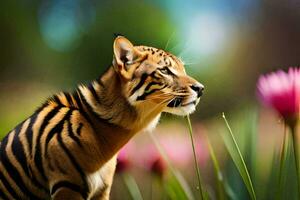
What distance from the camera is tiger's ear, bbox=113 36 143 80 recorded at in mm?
1020

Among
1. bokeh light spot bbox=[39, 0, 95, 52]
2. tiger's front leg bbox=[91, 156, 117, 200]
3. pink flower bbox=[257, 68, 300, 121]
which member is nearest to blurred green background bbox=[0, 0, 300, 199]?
bokeh light spot bbox=[39, 0, 95, 52]

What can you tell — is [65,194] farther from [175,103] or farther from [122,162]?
[175,103]

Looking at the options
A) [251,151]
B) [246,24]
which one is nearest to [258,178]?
[251,151]

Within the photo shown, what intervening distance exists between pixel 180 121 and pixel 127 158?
0.95ft

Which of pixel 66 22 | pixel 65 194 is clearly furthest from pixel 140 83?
pixel 66 22

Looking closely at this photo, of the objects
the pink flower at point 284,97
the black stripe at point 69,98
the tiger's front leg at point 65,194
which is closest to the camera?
the pink flower at point 284,97

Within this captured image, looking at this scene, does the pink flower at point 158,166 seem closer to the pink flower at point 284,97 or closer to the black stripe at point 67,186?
the black stripe at point 67,186

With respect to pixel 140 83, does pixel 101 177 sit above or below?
below

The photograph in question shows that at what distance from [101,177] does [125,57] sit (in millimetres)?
205

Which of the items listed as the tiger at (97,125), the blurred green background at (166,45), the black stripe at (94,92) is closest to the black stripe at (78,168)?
the tiger at (97,125)

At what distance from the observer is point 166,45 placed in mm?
1302

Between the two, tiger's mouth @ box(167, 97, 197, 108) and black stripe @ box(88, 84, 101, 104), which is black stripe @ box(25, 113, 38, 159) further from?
tiger's mouth @ box(167, 97, 197, 108)

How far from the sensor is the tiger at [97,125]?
3.26 feet

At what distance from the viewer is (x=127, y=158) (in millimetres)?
1070
